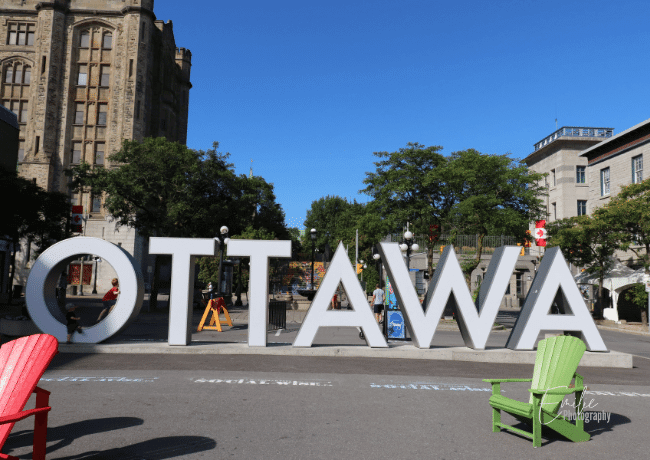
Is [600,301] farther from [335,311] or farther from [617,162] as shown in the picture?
[335,311]

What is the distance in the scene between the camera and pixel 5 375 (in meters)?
4.43

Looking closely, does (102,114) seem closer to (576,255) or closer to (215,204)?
(215,204)

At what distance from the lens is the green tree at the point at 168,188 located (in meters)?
28.3

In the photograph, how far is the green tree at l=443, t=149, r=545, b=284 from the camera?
2466 centimetres

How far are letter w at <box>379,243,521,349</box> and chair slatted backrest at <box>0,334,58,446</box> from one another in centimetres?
875

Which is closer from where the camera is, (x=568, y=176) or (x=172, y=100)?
(x=568, y=176)

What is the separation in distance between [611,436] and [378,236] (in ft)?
70.2

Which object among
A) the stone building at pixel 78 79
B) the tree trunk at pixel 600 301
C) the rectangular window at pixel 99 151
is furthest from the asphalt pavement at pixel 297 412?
the rectangular window at pixel 99 151

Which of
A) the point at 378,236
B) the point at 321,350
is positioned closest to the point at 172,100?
the point at 378,236

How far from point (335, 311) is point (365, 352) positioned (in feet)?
4.04

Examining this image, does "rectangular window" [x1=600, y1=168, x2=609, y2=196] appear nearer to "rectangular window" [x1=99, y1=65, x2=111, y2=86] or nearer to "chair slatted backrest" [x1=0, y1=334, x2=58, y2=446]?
"chair slatted backrest" [x1=0, y1=334, x2=58, y2=446]

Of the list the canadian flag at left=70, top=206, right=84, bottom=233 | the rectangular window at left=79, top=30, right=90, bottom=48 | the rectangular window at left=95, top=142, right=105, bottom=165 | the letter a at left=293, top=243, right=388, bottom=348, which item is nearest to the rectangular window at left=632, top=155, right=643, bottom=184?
the letter a at left=293, top=243, right=388, bottom=348

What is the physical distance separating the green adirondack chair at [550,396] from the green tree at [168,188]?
24037mm

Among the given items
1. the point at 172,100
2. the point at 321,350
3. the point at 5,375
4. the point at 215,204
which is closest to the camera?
the point at 5,375
